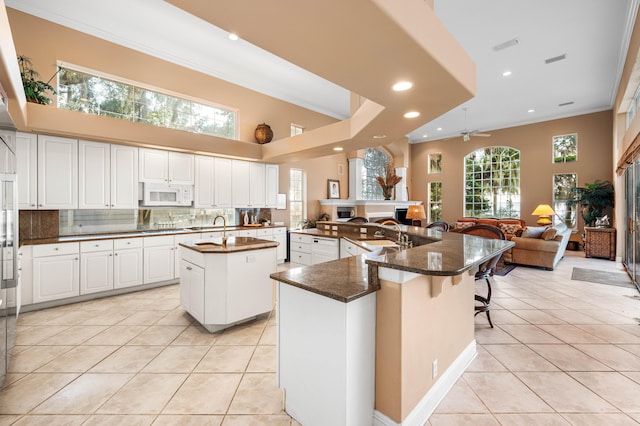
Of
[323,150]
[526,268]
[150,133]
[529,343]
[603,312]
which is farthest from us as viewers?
[526,268]

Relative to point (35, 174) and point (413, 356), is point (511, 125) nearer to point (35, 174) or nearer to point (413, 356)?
point (413, 356)

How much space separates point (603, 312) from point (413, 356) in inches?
139

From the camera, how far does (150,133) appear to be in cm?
442

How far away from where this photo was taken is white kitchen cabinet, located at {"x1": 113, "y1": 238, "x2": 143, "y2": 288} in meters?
4.11

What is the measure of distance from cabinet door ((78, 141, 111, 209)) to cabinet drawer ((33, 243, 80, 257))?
0.59 metres

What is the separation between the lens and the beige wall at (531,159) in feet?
25.8

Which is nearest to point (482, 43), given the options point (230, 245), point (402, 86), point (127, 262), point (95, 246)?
point (402, 86)

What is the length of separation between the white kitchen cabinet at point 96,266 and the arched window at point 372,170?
262 inches

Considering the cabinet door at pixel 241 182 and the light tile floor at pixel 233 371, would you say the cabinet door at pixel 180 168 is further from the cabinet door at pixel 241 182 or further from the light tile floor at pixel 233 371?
the light tile floor at pixel 233 371

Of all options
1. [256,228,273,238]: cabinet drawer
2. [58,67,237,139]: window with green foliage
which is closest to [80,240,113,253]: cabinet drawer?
[58,67,237,139]: window with green foliage

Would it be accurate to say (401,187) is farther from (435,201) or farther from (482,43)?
(482,43)

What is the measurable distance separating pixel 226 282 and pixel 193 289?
51 cm

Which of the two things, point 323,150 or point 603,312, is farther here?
point 323,150

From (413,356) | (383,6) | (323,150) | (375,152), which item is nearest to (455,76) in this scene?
(383,6)
